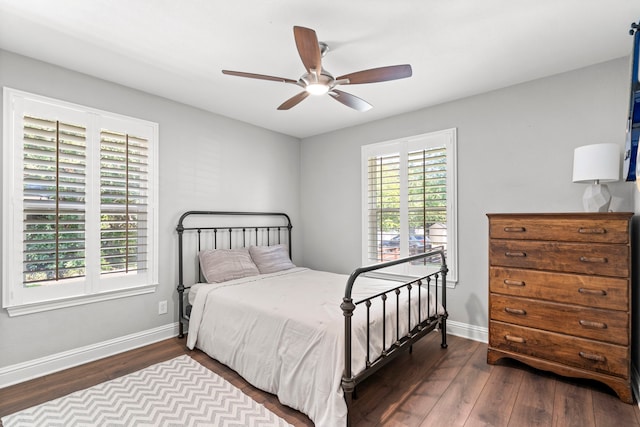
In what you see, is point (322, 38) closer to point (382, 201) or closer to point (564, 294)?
point (382, 201)

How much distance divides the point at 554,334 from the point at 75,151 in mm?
4071

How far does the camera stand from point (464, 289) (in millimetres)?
3221

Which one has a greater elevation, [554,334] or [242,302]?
[242,302]

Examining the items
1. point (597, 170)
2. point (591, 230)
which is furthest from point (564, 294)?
point (597, 170)

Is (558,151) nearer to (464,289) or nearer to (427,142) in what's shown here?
(427,142)

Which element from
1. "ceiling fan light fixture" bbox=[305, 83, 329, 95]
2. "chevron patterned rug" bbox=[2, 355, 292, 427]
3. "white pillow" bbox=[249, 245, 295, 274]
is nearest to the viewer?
"chevron patterned rug" bbox=[2, 355, 292, 427]

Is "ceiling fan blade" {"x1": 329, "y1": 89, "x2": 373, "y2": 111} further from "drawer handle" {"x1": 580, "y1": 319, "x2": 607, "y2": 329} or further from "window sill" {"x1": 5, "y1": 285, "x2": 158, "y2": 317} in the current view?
"window sill" {"x1": 5, "y1": 285, "x2": 158, "y2": 317}

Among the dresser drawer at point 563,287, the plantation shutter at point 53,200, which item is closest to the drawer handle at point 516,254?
the dresser drawer at point 563,287

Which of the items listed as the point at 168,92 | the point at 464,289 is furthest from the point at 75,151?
the point at 464,289

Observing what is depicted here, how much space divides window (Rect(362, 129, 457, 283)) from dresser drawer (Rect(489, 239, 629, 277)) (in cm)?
71

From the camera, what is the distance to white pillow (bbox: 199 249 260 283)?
320 cm

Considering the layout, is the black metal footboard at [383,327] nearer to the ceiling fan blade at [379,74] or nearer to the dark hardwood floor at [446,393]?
the dark hardwood floor at [446,393]

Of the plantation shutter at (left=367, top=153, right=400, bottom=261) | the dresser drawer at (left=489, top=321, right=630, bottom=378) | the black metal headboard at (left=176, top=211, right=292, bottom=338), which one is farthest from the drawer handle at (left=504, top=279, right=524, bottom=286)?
the black metal headboard at (left=176, top=211, right=292, bottom=338)

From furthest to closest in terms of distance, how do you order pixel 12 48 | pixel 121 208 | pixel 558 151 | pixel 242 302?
pixel 121 208
pixel 558 151
pixel 242 302
pixel 12 48
